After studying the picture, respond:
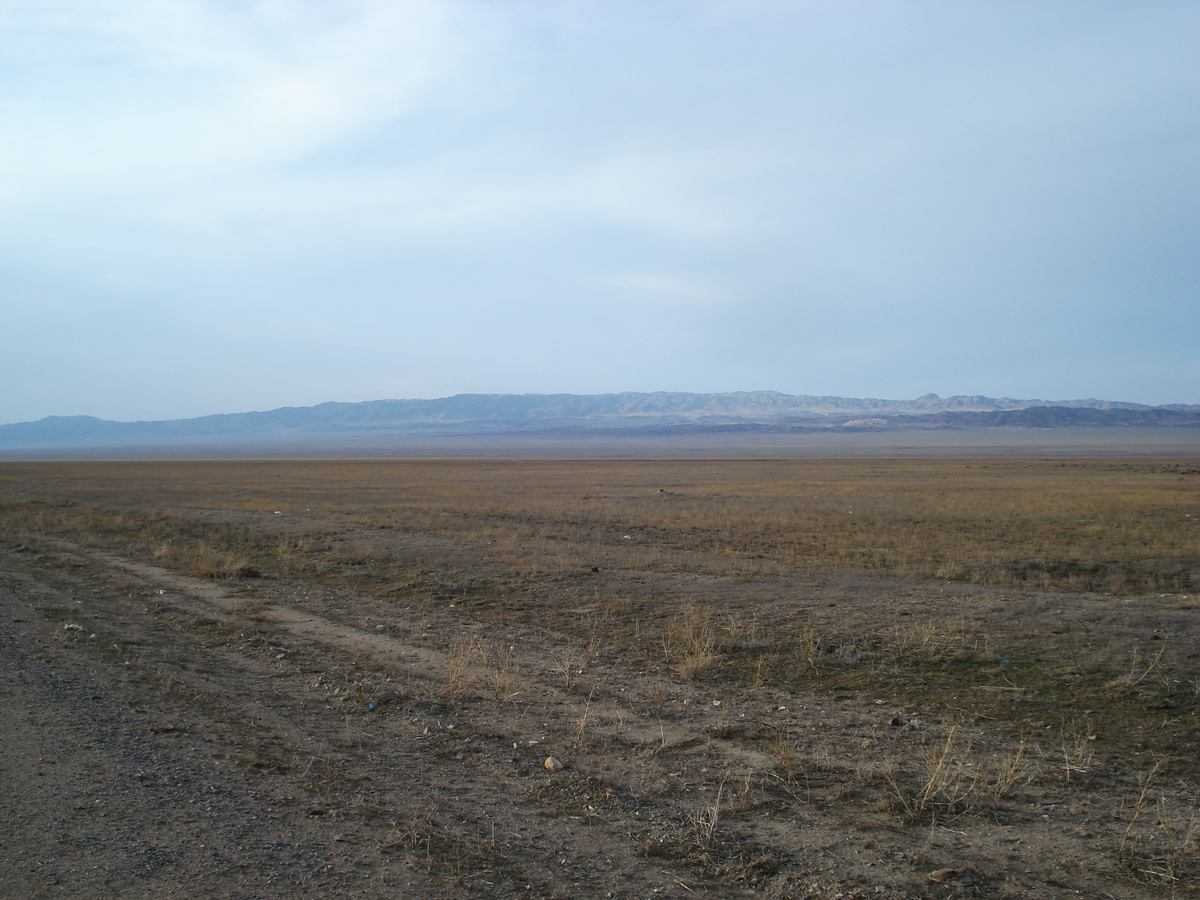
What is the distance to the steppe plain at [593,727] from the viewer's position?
4363mm

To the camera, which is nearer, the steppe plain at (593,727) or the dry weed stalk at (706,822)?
the steppe plain at (593,727)

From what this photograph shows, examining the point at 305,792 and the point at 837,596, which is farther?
the point at 837,596

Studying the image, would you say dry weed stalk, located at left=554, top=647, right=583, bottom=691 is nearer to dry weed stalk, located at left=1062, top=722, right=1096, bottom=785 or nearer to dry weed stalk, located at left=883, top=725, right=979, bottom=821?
dry weed stalk, located at left=883, top=725, right=979, bottom=821

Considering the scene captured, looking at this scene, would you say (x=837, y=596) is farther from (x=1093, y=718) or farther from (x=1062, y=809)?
(x=1062, y=809)

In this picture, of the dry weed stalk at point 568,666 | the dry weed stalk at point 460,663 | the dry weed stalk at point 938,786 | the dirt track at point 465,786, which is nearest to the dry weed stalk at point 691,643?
the dirt track at point 465,786

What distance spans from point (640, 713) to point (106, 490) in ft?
150

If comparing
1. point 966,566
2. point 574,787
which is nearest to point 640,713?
point 574,787

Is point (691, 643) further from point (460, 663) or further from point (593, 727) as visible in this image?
point (460, 663)

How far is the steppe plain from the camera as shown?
436cm

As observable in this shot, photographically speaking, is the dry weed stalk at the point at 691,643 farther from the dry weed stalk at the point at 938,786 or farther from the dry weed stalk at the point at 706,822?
the dry weed stalk at the point at 706,822

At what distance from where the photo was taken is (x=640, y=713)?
7227mm

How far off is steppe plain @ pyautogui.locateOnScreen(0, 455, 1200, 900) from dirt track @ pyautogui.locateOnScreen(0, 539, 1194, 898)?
0.10ft

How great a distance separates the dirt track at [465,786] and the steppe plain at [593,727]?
30 mm

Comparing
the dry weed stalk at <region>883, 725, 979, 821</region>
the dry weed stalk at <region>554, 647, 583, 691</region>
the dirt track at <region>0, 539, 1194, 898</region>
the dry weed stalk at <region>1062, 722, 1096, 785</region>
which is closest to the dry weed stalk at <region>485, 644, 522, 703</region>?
the dirt track at <region>0, 539, 1194, 898</region>
